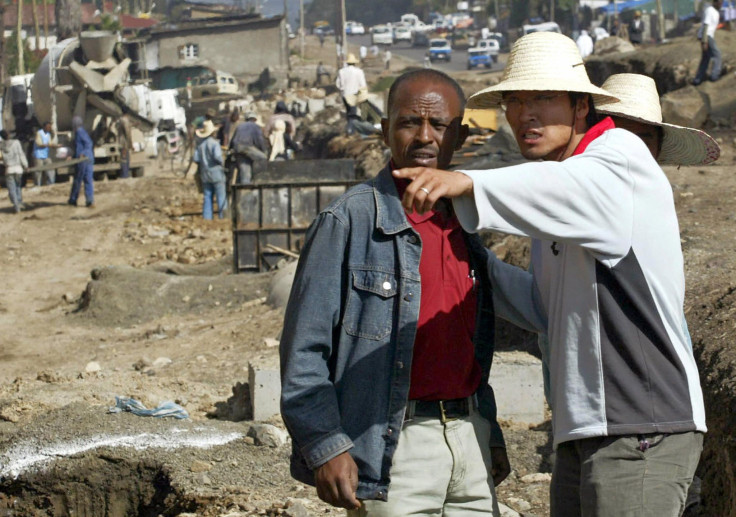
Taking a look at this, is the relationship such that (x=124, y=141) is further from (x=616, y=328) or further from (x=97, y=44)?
(x=616, y=328)

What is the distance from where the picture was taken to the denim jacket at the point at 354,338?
105 inches

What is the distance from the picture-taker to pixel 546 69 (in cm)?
270

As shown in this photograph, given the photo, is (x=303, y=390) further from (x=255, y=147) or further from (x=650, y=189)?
(x=255, y=147)

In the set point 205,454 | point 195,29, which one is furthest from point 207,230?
point 195,29

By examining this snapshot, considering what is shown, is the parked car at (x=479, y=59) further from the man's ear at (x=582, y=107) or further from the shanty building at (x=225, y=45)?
the man's ear at (x=582, y=107)

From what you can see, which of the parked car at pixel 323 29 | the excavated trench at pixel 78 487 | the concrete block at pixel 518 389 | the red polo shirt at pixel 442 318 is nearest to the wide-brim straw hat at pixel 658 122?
the red polo shirt at pixel 442 318

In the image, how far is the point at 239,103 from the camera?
40344mm

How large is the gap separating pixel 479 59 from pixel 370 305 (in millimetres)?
47018

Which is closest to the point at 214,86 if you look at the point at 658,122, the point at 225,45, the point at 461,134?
the point at 225,45

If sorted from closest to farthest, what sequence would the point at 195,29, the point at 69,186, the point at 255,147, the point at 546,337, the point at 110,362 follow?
the point at 546,337, the point at 110,362, the point at 255,147, the point at 69,186, the point at 195,29

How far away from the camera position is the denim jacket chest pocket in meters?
2.70

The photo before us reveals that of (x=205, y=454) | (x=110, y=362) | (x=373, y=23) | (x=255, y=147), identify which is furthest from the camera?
(x=373, y=23)

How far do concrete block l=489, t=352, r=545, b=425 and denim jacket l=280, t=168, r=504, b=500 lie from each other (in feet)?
12.4

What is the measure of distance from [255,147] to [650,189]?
46.5 feet
